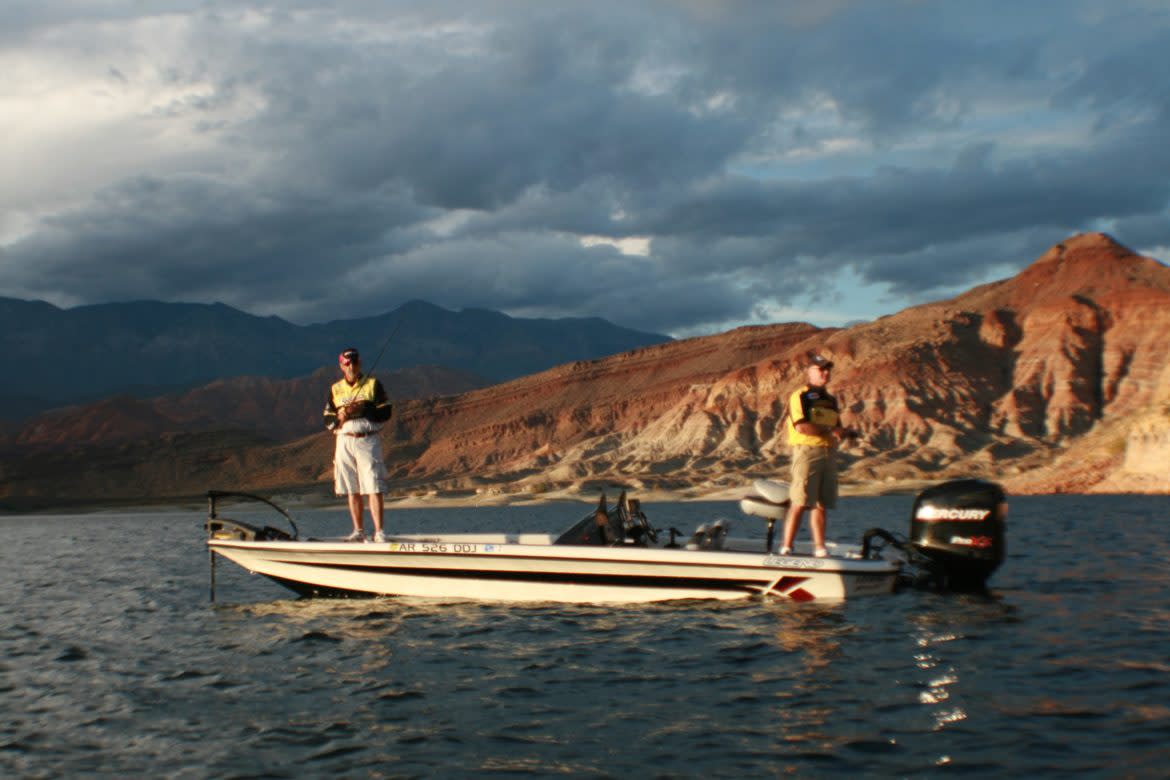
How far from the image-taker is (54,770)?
635 cm

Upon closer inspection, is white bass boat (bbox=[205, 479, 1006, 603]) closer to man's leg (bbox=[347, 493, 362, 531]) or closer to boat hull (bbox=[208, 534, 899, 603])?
boat hull (bbox=[208, 534, 899, 603])

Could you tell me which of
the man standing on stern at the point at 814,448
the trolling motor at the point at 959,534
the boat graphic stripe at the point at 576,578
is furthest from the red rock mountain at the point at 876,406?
the boat graphic stripe at the point at 576,578

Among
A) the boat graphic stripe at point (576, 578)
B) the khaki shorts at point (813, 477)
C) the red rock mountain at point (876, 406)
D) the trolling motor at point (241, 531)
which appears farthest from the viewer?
the red rock mountain at point (876, 406)

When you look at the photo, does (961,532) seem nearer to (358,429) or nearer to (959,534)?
(959,534)

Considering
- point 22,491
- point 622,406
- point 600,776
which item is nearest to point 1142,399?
point 622,406

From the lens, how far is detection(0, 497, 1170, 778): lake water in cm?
621

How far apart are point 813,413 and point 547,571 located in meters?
3.42

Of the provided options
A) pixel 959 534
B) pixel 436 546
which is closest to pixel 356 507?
pixel 436 546

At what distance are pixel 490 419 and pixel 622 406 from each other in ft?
57.2

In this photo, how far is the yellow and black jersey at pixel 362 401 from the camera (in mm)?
11516

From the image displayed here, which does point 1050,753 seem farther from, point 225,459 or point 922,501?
point 225,459

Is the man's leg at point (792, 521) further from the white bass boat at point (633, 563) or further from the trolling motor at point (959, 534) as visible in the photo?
the trolling motor at point (959, 534)

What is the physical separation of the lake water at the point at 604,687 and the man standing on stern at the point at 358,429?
1401 millimetres

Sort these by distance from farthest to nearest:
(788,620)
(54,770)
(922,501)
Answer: (922,501) < (788,620) < (54,770)
